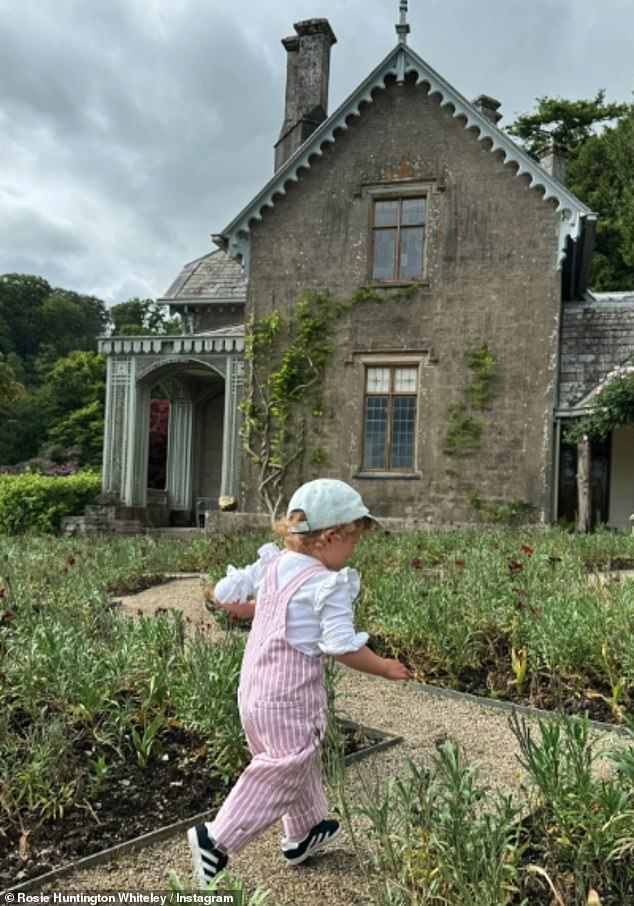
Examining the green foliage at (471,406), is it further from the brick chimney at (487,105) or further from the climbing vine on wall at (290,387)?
the brick chimney at (487,105)

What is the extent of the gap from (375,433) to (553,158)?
885 centimetres

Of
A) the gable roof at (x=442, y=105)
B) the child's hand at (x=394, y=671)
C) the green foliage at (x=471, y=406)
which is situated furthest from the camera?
the green foliage at (x=471, y=406)

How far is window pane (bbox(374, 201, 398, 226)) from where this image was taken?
16.2 m

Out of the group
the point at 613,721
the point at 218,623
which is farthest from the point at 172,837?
the point at 218,623

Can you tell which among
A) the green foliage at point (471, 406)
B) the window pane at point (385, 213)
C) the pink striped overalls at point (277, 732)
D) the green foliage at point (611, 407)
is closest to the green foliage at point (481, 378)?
the green foliage at point (471, 406)

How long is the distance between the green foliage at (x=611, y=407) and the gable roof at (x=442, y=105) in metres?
2.67

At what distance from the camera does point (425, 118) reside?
626 inches

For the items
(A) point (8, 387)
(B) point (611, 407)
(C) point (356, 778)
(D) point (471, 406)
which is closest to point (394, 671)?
(C) point (356, 778)

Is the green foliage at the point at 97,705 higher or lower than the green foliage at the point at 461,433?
lower

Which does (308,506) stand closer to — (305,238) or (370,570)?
(370,570)

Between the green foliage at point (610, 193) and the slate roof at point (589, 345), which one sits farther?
the green foliage at point (610, 193)

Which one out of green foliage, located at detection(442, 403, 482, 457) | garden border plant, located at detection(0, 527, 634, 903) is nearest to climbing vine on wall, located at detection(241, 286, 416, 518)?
green foliage, located at detection(442, 403, 482, 457)

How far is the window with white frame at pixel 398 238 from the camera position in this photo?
52.6 ft

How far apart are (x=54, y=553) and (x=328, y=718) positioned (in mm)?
7253
